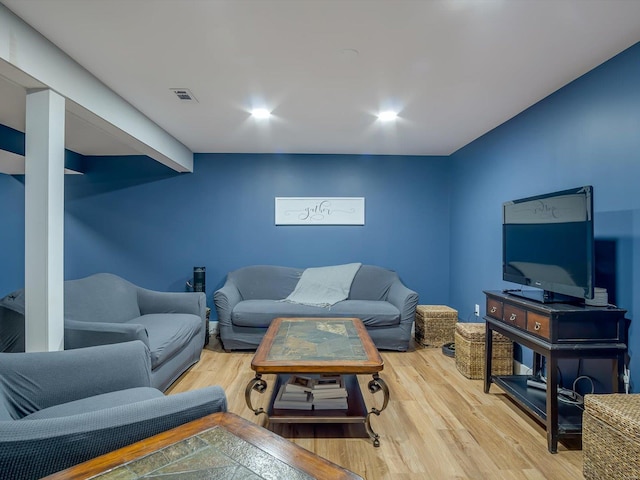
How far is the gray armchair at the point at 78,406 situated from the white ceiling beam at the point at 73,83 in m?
1.50

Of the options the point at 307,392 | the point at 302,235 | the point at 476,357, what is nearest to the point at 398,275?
the point at 302,235

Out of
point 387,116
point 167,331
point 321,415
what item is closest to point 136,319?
point 167,331

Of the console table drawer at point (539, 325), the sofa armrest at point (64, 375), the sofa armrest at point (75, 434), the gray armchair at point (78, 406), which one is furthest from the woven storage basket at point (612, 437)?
the sofa armrest at point (64, 375)

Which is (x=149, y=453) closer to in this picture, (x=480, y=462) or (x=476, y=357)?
(x=480, y=462)

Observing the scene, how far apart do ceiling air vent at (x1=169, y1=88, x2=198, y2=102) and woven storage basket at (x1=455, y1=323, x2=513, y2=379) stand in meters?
3.03

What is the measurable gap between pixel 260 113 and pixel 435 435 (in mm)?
2842

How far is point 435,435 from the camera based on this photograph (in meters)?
2.20

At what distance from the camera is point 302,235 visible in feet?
15.4

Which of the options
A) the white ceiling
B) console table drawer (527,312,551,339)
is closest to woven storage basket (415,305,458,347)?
console table drawer (527,312,551,339)

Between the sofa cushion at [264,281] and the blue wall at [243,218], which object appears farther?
the blue wall at [243,218]

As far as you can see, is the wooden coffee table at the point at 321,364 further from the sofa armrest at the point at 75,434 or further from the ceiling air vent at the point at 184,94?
the ceiling air vent at the point at 184,94

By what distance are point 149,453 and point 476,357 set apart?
2811 mm

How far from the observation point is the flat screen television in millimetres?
2016

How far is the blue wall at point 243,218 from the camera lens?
4.64 metres
